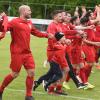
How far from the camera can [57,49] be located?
1170 centimetres

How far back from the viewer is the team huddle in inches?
411

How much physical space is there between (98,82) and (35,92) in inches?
105

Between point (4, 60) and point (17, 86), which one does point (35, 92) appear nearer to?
point (17, 86)

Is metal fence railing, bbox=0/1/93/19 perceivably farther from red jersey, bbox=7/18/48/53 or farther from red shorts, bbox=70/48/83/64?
red jersey, bbox=7/18/48/53

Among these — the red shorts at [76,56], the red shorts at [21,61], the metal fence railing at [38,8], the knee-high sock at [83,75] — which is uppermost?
the red shorts at [21,61]

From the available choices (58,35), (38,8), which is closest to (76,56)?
(58,35)

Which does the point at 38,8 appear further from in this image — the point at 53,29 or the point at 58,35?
the point at 58,35

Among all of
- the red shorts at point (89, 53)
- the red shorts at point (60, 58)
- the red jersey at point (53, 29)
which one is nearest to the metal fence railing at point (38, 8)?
the red shorts at point (89, 53)

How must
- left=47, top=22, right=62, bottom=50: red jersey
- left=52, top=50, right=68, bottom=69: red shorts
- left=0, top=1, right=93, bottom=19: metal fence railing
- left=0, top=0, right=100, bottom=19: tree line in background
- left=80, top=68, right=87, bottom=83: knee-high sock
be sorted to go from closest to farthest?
left=47, top=22, right=62, bottom=50: red jersey, left=52, top=50, right=68, bottom=69: red shorts, left=80, top=68, right=87, bottom=83: knee-high sock, left=0, top=1, right=93, bottom=19: metal fence railing, left=0, top=0, right=100, bottom=19: tree line in background

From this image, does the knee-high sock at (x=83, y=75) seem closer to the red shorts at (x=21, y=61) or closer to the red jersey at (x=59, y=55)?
the red jersey at (x=59, y=55)

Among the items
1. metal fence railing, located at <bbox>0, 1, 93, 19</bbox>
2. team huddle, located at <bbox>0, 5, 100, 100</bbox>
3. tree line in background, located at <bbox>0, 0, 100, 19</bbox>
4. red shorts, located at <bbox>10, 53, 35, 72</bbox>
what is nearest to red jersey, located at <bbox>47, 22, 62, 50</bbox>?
team huddle, located at <bbox>0, 5, 100, 100</bbox>

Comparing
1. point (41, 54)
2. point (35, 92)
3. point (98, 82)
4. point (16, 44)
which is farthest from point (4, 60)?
point (16, 44)

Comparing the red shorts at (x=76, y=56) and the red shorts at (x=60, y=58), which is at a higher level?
the red shorts at (x=60, y=58)

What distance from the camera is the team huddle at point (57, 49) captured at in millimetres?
10445
